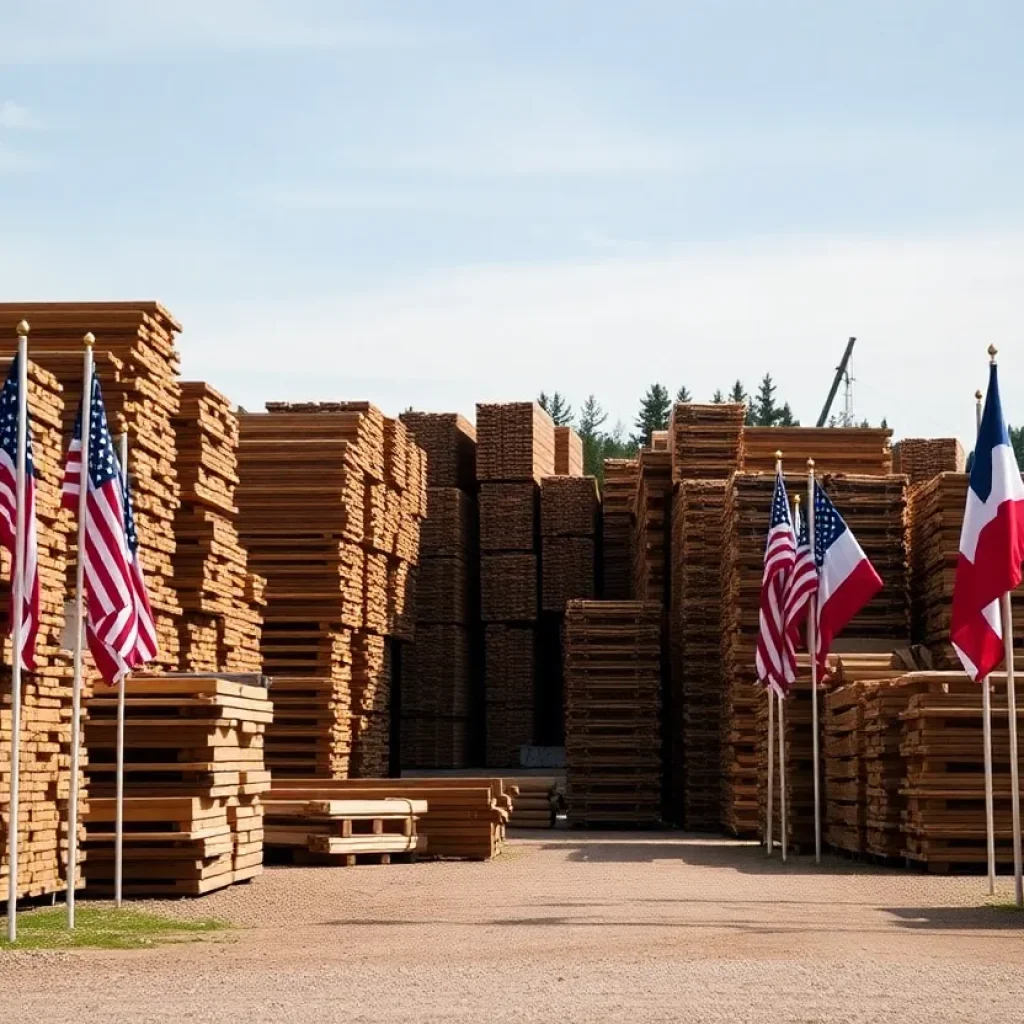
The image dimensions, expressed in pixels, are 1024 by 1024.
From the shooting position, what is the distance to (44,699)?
47.1 feet

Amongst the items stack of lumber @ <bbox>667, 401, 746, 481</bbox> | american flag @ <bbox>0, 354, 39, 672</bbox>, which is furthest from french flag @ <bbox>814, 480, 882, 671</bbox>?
american flag @ <bbox>0, 354, 39, 672</bbox>

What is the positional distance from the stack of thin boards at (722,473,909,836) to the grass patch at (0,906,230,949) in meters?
11.5

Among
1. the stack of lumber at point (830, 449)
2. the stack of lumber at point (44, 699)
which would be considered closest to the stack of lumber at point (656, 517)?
the stack of lumber at point (830, 449)

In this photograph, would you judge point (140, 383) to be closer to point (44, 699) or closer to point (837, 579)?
point (44, 699)

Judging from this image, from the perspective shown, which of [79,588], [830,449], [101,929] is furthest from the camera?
[830,449]

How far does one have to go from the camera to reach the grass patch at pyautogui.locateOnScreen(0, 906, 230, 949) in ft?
39.6

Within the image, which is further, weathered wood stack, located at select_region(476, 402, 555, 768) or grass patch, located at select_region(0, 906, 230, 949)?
weathered wood stack, located at select_region(476, 402, 555, 768)

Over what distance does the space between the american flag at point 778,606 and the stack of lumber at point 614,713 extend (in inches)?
308

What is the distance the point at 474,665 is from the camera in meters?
33.9

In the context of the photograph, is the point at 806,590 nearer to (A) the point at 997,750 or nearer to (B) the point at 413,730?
(A) the point at 997,750

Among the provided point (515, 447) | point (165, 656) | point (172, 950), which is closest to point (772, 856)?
point (165, 656)

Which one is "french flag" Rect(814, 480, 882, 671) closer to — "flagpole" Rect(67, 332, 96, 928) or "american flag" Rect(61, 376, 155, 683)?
"american flag" Rect(61, 376, 155, 683)

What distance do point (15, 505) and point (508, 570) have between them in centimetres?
2079

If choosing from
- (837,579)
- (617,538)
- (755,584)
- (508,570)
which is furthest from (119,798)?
(617,538)
